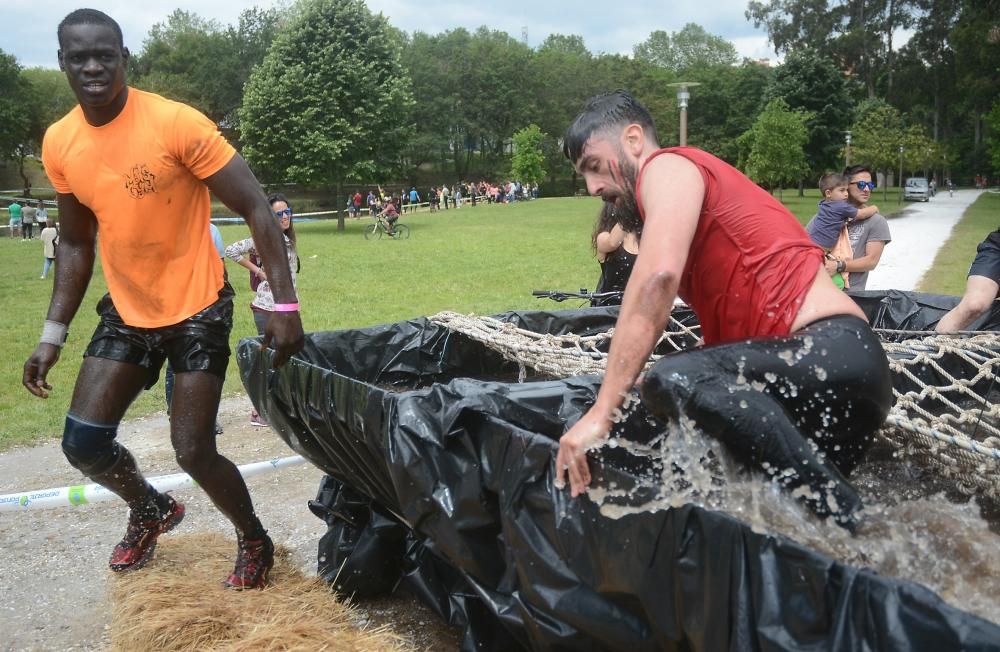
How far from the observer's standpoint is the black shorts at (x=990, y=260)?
4301 millimetres

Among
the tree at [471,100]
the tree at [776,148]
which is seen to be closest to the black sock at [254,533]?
the tree at [776,148]

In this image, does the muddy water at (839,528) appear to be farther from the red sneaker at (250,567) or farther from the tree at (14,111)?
the tree at (14,111)

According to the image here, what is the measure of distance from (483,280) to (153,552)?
1171cm

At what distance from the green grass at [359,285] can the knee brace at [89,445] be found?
3.08 metres

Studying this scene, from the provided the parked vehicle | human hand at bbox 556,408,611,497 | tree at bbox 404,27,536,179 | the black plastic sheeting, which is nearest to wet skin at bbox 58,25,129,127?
the black plastic sheeting

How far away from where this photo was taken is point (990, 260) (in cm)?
434

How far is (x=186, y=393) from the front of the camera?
121 inches

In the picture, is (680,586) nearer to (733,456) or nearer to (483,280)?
(733,456)

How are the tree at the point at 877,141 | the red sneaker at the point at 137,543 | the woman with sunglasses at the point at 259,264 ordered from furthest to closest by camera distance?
the tree at the point at 877,141, the woman with sunglasses at the point at 259,264, the red sneaker at the point at 137,543

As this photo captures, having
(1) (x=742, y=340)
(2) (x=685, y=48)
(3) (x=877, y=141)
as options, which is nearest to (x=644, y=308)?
(1) (x=742, y=340)

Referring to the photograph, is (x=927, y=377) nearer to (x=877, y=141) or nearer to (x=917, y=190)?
(x=917, y=190)

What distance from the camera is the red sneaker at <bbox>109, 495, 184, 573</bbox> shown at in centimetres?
348

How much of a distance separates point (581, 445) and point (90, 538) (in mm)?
2940

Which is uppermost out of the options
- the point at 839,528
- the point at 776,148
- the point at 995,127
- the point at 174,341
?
the point at 174,341
